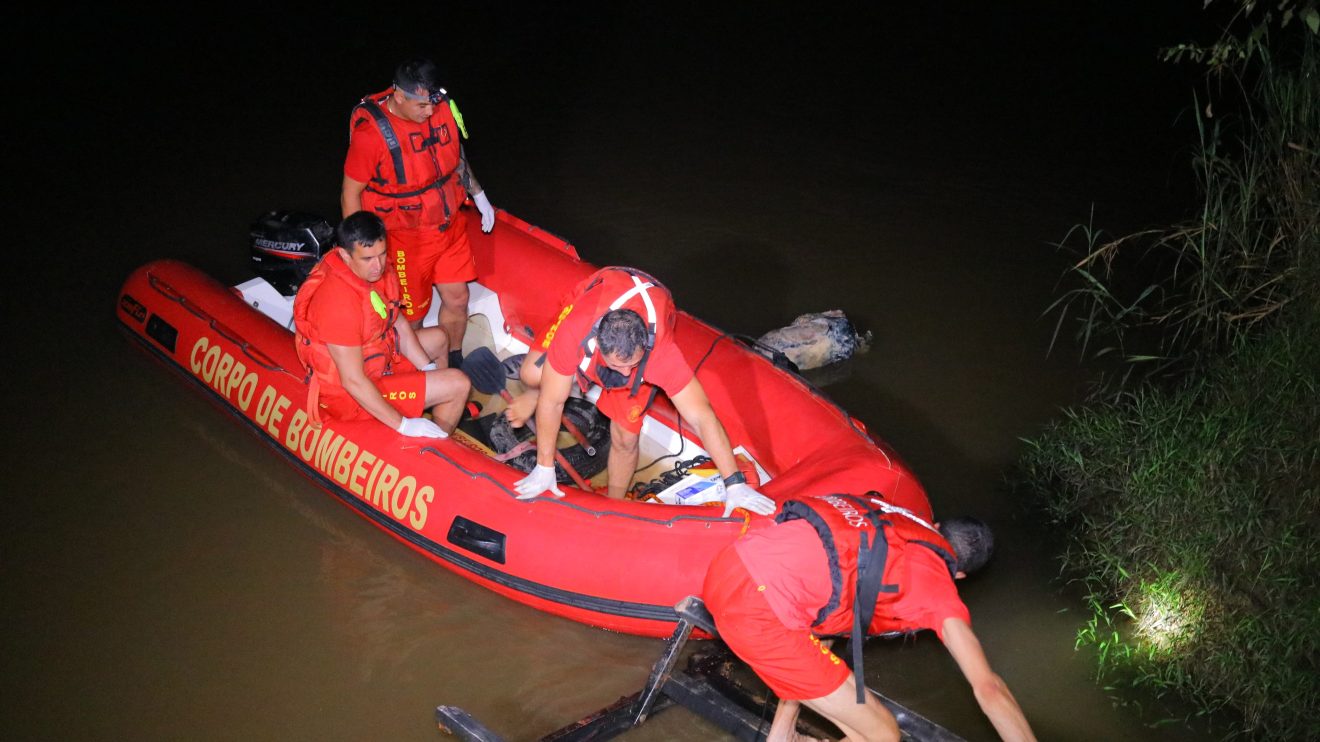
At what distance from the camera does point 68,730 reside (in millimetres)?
3555

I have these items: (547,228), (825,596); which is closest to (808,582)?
(825,596)

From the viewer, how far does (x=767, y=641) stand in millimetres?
2898

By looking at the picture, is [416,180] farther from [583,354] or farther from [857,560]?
[857,560]

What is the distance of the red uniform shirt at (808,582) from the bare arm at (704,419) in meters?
0.74

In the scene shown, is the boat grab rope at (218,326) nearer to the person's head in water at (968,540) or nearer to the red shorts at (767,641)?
the red shorts at (767,641)

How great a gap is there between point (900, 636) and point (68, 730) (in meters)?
2.52

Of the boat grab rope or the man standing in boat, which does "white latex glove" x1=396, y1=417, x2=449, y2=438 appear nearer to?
the boat grab rope

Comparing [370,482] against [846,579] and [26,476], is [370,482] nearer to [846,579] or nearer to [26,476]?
[26,476]

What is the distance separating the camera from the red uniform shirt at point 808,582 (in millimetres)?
2900

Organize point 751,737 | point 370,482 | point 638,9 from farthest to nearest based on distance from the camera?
point 638,9 → point 370,482 → point 751,737

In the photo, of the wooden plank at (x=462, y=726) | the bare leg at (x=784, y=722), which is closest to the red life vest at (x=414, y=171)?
the wooden plank at (x=462, y=726)

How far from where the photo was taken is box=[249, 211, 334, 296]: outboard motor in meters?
4.95

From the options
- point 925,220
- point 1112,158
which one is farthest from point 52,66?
point 1112,158

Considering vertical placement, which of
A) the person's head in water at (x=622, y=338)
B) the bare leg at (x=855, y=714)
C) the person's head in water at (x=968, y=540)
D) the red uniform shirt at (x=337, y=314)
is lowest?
the bare leg at (x=855, y=714)
